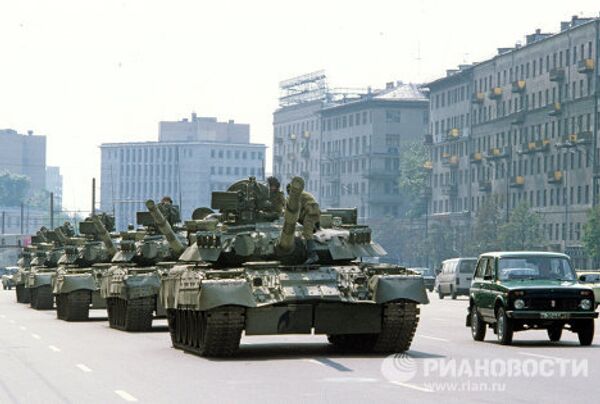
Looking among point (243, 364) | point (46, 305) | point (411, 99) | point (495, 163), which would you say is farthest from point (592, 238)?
point (243, 364)

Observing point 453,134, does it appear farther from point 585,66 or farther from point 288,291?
point 288,291

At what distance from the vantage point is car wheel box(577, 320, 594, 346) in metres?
28.8

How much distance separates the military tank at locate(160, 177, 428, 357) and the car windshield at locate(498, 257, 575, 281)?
248 centimetres

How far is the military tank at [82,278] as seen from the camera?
43281mm

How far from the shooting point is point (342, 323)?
1020 inches

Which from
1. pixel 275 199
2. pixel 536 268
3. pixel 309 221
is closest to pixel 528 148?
pixel 536 268

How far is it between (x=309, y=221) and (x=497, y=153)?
365 feet

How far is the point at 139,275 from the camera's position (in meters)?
36.2

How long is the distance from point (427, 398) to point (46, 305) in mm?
36920

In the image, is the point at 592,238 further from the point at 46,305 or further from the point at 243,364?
the point at 243,364

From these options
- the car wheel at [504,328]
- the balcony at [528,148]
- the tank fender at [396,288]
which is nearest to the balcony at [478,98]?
the balcony at [528,148]

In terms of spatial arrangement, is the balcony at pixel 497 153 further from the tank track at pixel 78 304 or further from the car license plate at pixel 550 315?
the car license plate at pixel 550 315

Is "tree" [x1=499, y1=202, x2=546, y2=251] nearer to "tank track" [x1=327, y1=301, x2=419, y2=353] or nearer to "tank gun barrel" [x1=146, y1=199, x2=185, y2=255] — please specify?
"tank gun barrel" [x1=146, y1=199, x2=185, y2=255]

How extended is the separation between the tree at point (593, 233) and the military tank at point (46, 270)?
53.4 m
